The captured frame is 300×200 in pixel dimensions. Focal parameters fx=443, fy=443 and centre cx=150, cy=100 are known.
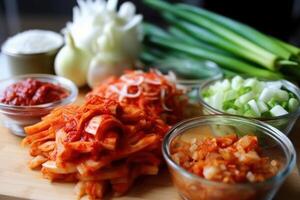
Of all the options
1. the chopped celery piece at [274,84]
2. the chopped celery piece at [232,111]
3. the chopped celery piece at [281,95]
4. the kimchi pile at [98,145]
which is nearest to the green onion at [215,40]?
the chopped celery piece at [274,84]

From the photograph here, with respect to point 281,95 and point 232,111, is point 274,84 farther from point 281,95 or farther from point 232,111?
point 232,111

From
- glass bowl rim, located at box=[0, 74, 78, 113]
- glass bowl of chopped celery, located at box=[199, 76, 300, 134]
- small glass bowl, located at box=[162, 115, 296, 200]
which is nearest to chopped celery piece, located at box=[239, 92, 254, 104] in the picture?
glass bowl of chopped celery, located at box=[199, 76, 300, 134]

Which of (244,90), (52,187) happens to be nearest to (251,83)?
(244,90)

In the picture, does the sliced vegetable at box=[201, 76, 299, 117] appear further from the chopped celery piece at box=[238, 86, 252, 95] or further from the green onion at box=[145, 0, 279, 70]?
the green onion at box=[145, 0, 279, 70]

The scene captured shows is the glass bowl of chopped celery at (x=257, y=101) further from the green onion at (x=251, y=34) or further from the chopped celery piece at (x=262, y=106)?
the green onion at (x=251, y=34)

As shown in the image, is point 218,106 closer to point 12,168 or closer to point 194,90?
point 194,90
